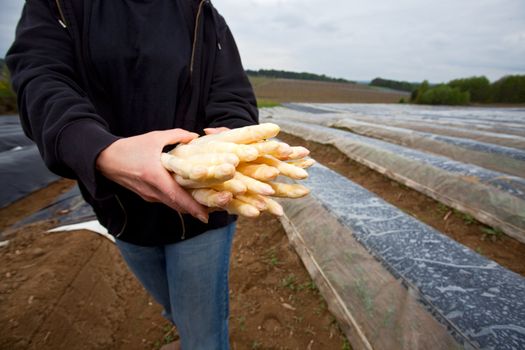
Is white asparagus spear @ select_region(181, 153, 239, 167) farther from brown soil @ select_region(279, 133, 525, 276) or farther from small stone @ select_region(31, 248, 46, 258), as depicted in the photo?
small stone @ select_region(31, 248, 46, 258)

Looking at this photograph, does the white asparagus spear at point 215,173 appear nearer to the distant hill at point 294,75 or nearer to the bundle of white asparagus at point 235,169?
the bundle of white asparagus at point 235,169

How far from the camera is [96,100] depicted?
Result: 1.00 metres

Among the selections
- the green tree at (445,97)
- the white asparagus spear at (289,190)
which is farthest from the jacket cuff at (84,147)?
the green tree at (445,97)

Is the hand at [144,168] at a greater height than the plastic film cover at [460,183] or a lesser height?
A: greater

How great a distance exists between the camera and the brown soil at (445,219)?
2.32 m

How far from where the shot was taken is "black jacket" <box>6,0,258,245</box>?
69cm

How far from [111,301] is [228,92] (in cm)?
212

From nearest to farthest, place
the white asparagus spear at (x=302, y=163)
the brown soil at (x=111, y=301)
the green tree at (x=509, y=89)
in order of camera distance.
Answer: the white asparagus spear at (x=302, y=163)
the brown soil at (x=111, y=301)
the green tree at (x=509, y=89)

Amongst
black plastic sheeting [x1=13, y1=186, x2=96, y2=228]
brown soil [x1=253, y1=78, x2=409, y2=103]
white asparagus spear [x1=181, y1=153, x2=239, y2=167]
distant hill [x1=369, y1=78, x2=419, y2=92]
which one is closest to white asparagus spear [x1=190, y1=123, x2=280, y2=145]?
white asparagus spear [x1=181, y1=153, x2=239, y2=167]

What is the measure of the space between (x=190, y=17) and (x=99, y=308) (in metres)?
2.28

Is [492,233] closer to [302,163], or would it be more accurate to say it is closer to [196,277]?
[302,163]

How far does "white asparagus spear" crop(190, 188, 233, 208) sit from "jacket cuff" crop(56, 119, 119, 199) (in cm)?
26

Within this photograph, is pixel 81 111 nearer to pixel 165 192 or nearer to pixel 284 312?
pixel 165 192

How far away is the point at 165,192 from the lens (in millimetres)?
653
